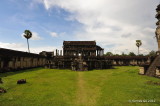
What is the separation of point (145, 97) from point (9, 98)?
41.2 feet

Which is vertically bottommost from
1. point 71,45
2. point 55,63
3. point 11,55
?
point 55,63

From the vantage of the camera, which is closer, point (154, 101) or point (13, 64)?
point (154, 101)

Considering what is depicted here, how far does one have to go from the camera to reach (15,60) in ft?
98.2

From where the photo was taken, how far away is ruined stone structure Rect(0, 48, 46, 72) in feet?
85.1

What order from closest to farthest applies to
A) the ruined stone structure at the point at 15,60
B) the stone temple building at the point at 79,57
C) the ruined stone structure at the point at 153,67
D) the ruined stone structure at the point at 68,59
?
1. the ruined stone structure at the point at 153,67
2. the ruined stone structure at the point at 15,60
3. the ruined stone structure at the point at 68,59
4. the stone temple building at the point at 79,57

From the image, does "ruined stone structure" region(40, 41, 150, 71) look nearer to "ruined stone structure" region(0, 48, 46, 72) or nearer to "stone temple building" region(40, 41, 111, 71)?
"stone temple building" region(40, 41, 111, 71)

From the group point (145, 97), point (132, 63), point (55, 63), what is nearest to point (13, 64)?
point (55, 63)

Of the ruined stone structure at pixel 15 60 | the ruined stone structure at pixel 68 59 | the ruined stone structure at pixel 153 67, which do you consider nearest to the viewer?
the ruined stone structure at pixel 153 67

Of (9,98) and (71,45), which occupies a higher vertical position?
(71,45)

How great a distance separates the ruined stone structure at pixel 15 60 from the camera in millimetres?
25938

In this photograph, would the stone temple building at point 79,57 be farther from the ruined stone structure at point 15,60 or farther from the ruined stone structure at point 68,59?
the ruined stone structure at point 15,60

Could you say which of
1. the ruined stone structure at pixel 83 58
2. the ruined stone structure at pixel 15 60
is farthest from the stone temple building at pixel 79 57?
the ruined stone structure at pixel 15 60

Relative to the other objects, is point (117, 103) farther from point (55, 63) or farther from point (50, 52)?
point (50, 52)

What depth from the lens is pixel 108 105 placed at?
902 centimetres
